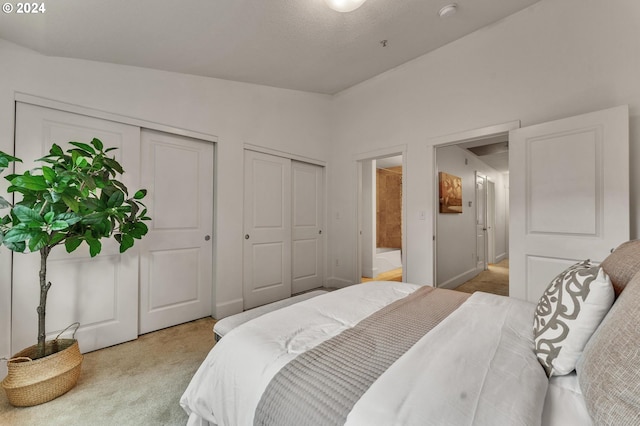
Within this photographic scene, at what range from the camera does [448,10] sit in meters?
2.25

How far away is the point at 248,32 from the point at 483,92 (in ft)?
7.53

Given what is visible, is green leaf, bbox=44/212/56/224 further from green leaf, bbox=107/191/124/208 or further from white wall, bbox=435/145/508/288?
white wall, bbox=435/145/508/288

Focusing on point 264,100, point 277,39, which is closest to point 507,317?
point 277,39

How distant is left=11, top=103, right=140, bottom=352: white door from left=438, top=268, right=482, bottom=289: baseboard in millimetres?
3533

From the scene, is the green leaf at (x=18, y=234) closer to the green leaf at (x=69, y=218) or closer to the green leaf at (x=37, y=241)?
the green leaf at (x=37, y=241)

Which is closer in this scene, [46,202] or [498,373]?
[498,373]

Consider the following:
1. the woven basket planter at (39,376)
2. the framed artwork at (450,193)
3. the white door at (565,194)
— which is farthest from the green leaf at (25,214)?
Result: the framed artwork at (450,193)

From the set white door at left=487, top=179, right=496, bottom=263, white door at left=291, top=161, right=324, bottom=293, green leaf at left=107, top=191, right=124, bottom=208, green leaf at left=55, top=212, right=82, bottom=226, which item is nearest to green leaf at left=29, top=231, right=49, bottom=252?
green leaf at left=55, top=212, right=82, bottom=226

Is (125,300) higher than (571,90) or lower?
lower

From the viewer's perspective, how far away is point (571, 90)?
7.16 ft

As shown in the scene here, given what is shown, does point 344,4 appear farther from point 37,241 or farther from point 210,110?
point 37,241

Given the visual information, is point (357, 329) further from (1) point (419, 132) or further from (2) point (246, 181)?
(1) point (419, 132)

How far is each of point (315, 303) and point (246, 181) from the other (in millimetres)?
2070

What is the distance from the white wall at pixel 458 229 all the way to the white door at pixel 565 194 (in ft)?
3.57
